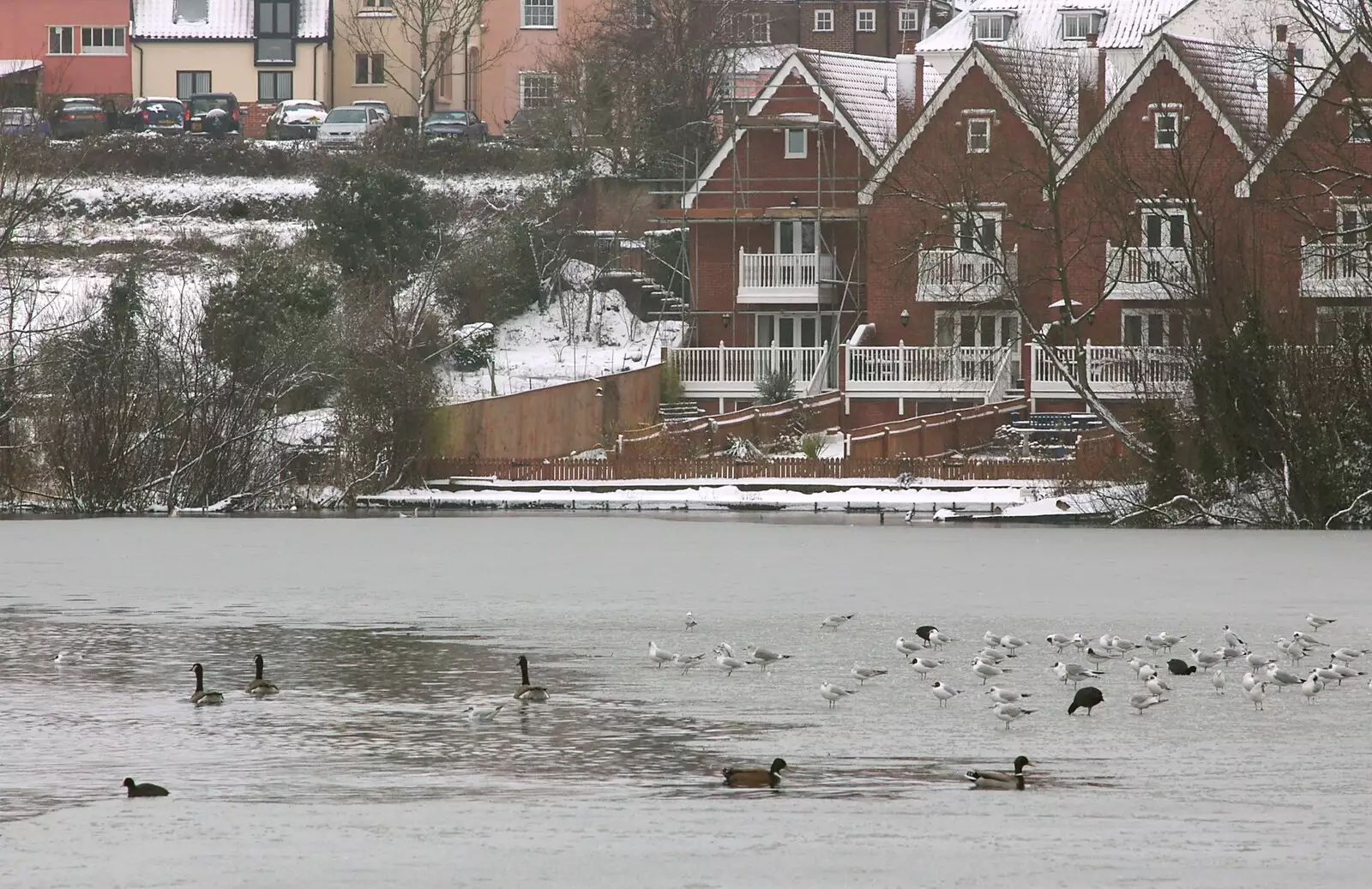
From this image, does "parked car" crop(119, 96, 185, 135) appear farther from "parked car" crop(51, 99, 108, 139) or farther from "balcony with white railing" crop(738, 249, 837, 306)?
"balcony with white railing" crop(738, 249, 837, 306)

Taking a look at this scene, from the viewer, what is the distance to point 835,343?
56031mm

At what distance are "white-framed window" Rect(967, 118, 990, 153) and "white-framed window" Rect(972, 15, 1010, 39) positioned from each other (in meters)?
24.3

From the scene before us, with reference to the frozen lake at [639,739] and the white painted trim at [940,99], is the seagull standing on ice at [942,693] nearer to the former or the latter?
the frozen lake at [639,739]

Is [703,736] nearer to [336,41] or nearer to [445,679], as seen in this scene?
[445,679]

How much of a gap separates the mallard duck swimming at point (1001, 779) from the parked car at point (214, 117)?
6840 centimetres

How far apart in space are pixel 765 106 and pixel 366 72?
110 ft

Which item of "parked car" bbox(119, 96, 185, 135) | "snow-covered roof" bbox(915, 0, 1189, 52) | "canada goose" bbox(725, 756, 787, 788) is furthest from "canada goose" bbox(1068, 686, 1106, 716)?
"parked car" bbox(119, 96, 185, 135)

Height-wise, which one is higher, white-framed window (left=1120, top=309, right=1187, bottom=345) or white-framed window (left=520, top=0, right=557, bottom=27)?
white-framed window (left=520, top=0, right=557, bottom=27)

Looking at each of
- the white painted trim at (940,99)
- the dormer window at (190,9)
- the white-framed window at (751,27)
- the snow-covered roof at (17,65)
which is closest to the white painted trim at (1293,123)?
the white painted trim at (940,99)

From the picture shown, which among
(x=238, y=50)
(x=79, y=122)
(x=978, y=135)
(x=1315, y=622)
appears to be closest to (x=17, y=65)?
(x=238, y=50)

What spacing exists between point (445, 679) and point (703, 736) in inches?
A: 124

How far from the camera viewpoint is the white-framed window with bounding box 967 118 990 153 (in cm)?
5381

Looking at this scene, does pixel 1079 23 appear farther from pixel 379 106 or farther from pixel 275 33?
pixel 275 33

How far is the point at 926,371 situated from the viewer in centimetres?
5262
